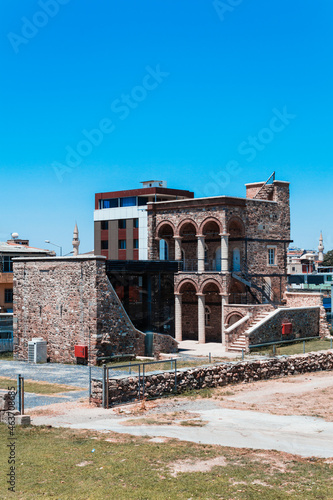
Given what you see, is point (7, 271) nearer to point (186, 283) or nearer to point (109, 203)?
point (109, 203)

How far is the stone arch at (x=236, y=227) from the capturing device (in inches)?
1879

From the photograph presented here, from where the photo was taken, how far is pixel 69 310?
33750mm

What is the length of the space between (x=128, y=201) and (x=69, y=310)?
44218 mm

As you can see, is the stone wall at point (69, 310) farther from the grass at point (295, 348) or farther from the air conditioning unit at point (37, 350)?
the grass at point (295, 348)

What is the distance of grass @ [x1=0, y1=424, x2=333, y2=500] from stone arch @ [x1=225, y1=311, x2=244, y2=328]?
2793cm

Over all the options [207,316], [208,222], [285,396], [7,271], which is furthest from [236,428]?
[7,271]

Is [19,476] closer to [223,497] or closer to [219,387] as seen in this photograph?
[223,497]

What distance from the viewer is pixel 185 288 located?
51.6 meters

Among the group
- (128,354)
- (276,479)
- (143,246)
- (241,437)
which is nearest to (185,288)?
(128,354)

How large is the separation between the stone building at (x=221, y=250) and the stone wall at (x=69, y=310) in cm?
1336

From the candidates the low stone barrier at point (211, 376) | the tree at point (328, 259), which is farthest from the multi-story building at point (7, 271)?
the tree at point (328, 259)

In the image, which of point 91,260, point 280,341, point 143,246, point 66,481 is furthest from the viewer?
point 143,246

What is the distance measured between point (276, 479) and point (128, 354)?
830 inches

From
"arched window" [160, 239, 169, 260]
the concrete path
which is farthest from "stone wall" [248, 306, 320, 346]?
the concrete path
